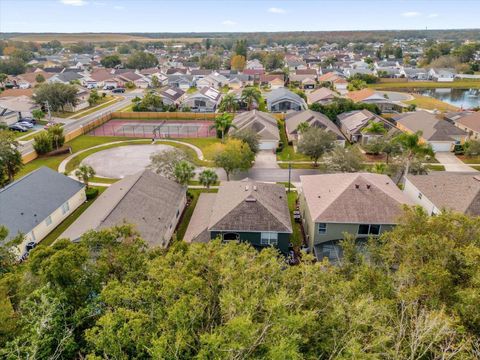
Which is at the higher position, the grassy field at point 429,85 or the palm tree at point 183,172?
the grassy field at point 429,85

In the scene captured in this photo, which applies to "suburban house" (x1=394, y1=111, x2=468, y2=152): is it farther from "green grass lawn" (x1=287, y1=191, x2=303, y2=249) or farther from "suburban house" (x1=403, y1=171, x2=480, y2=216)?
"green grass lawn" (x1=287, y1=191, x2=303, y2=249)

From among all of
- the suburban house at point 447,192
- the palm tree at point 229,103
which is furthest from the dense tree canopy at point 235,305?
the palm tree at point 229,103

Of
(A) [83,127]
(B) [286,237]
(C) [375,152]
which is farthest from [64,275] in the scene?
(A) [83,127]

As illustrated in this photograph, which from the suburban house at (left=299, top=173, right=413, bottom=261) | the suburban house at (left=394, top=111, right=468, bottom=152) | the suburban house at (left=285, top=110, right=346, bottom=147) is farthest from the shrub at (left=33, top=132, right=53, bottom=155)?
the suburban house at (left=394, top=111, right=468, bottom=152)

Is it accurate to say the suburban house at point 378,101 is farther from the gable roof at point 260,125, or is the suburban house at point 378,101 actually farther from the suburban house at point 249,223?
the suburban house at point 249,223

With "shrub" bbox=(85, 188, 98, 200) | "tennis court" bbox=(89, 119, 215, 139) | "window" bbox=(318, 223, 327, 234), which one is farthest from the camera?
"tennis court" bbox=(89, 119, 215, 139)

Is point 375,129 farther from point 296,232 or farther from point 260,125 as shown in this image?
point 296,232
